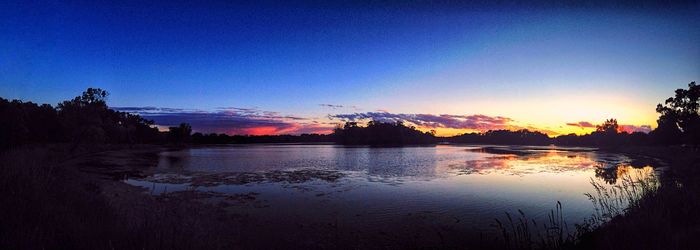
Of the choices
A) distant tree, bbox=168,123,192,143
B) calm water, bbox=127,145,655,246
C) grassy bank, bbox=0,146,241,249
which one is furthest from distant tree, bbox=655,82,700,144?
distant tree, bbox=168,123,192,143

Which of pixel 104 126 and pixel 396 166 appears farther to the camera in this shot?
pixel 104 126

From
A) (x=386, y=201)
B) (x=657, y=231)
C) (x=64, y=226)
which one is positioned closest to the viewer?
(x=64, y=226)

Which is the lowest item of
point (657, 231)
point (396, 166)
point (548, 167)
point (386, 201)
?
point (386, 201)

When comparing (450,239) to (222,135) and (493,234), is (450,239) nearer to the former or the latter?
(493,234)

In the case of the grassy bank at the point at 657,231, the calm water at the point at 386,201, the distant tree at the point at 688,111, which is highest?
the distant tree at the point at 688,111

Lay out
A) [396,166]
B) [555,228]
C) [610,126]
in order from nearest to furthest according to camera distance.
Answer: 1. [555,228]
2. [396,166]
3. [610,126]

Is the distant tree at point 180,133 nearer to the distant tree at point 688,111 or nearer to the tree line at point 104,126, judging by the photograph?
the tree line at point 104,126

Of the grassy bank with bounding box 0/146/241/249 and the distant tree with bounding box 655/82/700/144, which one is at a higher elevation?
the distant tree with bounding box 655/82/700/144

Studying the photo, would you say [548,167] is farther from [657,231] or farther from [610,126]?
[610,126]

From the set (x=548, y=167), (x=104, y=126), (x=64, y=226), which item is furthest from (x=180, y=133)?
(x=64, y=226)

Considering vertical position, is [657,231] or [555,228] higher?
[657,231]

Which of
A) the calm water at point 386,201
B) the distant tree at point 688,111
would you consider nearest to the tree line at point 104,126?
the distant tree at point 688,111

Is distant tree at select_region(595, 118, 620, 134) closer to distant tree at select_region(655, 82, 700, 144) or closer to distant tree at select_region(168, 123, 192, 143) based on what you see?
distant tree at select_region(655, 82, 700, 144)

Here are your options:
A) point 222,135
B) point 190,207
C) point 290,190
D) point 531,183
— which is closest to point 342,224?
point 190,207
